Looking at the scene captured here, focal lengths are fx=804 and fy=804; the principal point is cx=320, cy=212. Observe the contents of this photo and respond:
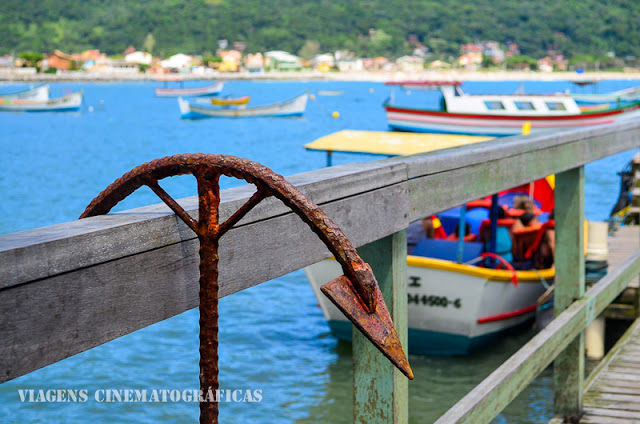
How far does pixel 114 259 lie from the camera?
1.22m

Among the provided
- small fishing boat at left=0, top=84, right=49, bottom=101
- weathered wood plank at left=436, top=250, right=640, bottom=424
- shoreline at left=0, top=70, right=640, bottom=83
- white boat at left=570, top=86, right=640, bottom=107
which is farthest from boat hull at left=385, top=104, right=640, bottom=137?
shoreline at left=0, top=70, right=640, bottom=83

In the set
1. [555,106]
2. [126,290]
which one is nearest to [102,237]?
[126,290]

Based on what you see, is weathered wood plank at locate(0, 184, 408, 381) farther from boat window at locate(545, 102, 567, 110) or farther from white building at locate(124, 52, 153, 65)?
white building at locate(124, 52, 153, 65)

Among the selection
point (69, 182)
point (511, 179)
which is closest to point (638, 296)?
point (511, 179)

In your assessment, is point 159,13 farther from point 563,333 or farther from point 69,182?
A: point 563,333

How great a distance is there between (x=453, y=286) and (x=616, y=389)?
3797 mm

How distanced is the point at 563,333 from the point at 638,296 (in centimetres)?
427

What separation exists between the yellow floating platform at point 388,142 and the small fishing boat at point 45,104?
8511 centimetres

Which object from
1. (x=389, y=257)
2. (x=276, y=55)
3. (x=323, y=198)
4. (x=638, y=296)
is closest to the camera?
(x=323, y=198)

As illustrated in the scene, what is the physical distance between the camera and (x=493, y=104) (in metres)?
38.2

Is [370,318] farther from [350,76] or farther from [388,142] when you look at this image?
→ [350,76]

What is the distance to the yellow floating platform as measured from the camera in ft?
26.2

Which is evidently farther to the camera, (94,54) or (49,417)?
(94,54)

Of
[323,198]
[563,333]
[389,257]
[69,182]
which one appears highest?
[323,198]
